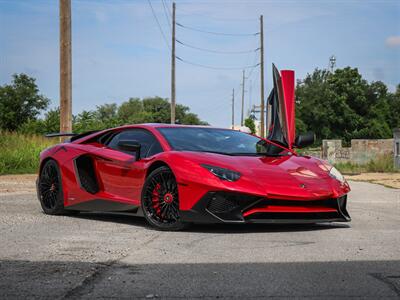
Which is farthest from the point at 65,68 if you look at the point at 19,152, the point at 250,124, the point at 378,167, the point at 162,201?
the point at 250,124

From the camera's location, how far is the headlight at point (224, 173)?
248 inches

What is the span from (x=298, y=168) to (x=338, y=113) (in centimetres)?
6172

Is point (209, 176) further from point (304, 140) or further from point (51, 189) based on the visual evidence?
point (51, 189)

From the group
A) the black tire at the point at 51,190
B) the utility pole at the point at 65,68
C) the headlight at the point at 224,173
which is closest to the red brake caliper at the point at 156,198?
the headlight at the point at 224,173

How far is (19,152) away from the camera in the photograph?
72.2 ft

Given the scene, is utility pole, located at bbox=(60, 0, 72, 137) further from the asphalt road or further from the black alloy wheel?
the asphalt road

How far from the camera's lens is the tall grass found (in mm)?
20962

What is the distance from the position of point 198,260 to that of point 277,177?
1871 mm

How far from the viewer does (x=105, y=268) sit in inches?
177

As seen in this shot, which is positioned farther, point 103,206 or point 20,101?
point 20,101

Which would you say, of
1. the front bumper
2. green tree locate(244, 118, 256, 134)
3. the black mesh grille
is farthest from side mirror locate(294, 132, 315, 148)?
green tree locate(244, 118, 256, 134)

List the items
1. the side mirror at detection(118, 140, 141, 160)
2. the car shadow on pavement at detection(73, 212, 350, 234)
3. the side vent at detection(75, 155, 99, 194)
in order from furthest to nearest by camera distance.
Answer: the side vent at detection(75, 155, 99, 194)
the side mirror at detection(118, 140, 141, 160)
the car shadow on pavement at detection(73, 212, 350, 234)

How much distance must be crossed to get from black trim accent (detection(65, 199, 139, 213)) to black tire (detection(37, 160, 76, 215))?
178 millimetres

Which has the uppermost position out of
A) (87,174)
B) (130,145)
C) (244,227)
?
(130,145)
